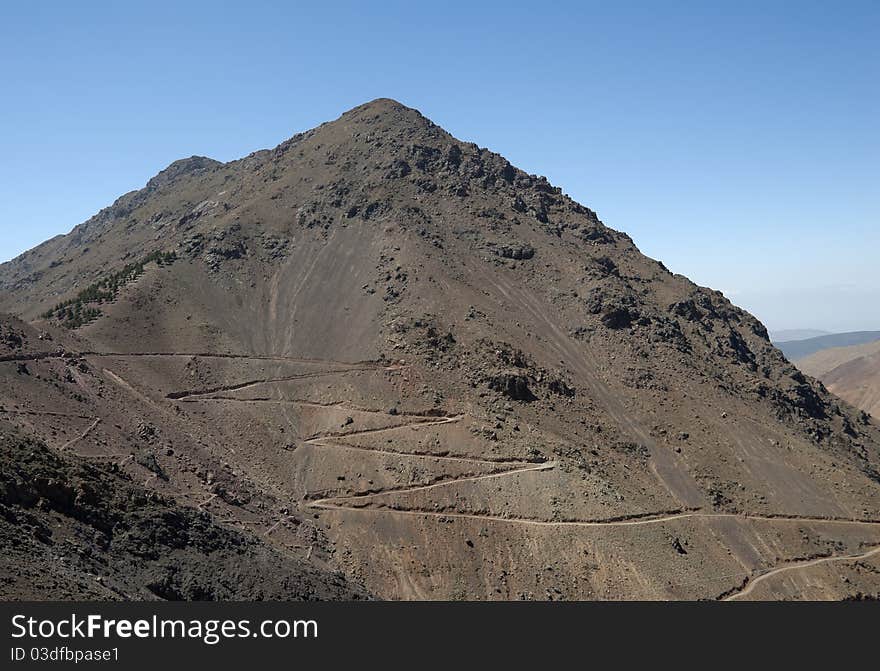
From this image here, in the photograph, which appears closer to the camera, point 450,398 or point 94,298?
point 450,398

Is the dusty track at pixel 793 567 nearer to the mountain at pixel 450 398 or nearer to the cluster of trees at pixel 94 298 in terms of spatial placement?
the mountain at pixel 450 398

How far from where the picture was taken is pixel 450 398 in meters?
72.0

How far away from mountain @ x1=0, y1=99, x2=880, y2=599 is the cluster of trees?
47 centimetres

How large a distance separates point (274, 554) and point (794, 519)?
47507mm

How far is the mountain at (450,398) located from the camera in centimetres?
5816

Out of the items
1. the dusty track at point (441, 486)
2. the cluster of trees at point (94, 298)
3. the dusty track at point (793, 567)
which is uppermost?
the cluster of trees at point (94, 298)

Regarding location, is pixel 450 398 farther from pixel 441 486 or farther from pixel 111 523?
pixel 111 523

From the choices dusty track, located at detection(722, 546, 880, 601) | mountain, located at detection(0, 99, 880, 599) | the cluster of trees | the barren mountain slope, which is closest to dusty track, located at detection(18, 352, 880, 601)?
dusty track, located at detection(722, 546, 880, 601)

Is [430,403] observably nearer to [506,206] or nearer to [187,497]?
[187,497]

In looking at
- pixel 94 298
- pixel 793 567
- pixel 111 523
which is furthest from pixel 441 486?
pixel 94 298

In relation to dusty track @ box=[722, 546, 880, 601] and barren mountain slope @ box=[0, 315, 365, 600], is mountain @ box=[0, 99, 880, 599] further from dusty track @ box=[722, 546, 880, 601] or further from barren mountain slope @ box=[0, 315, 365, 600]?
barren mountain slope @ box=[0, 315, 365, 600]

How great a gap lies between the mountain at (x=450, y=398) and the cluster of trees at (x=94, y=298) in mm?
474

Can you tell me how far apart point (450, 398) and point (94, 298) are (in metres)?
43.1

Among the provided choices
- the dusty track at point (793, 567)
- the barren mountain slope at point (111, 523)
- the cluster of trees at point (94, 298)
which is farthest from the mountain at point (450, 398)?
the barren mountain slope at point (111, 523)
